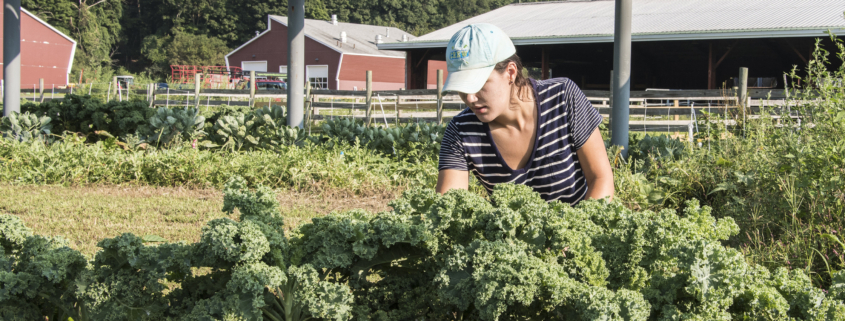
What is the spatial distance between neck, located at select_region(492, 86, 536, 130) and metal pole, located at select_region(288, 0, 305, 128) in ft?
17.5


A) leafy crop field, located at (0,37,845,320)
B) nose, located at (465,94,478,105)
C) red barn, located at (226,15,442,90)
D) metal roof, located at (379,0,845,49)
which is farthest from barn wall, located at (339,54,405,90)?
leafy crop field, located at (0,37,845,320)

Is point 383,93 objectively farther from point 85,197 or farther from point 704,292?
point 704,292

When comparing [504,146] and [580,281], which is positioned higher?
[504,146]

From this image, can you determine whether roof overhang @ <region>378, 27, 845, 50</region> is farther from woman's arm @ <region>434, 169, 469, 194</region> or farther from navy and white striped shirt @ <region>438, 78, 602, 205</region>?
woman's arm @ <region>434, 169, 469, 194</region>

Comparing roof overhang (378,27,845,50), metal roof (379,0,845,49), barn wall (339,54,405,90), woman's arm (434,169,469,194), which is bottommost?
woman's arm (434,169,469,194)

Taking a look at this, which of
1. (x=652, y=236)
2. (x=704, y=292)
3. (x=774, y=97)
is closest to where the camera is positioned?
(x=704, y=292)

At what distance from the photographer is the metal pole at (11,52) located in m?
9.62

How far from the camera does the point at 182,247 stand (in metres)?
1.88

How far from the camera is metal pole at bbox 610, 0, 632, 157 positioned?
5.93m

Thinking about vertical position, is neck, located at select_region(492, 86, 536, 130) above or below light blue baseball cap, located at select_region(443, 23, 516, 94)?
below

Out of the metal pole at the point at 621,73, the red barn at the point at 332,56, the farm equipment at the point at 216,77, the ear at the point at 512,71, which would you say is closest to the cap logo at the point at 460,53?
the ear at the point at 512,71

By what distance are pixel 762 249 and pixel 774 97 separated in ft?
35.4

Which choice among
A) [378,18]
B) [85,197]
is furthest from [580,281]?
[378,18]

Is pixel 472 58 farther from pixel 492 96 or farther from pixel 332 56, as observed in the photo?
pixel 332 56
